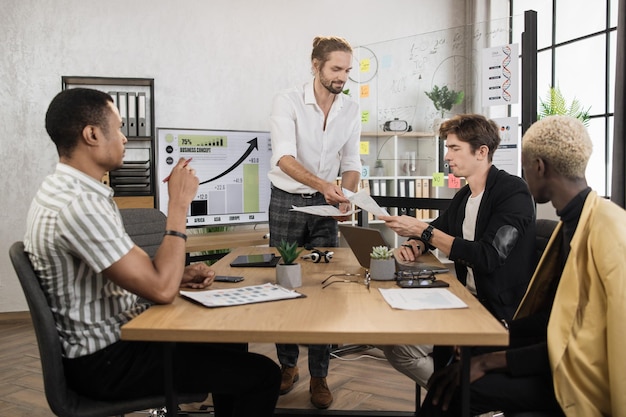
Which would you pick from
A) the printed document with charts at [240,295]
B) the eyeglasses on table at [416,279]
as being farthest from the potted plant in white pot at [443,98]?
the printed document with charts at [240,295]

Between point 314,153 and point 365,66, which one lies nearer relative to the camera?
point 314,153

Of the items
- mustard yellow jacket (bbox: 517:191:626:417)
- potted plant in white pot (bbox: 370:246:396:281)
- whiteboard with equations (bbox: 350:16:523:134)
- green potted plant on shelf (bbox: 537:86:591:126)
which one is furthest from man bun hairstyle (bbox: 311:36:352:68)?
green potted plant on shelf (bbox: 537:86:591:126)

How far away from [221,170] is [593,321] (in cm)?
364

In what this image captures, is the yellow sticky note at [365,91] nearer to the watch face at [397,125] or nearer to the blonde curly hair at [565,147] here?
the watch face at [397,125]

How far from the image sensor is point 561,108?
465 centimetres

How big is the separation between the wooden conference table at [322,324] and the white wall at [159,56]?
349 centimetres

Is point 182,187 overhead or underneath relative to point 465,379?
overhead

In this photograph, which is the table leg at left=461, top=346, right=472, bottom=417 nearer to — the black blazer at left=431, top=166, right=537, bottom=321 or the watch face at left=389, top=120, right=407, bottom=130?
the black blazer at left=431, top=166, right=537, bottom=321

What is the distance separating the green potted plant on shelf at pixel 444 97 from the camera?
3670 millimetres

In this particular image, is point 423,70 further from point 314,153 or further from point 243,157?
point 243,157

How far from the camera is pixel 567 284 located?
4.40 ft

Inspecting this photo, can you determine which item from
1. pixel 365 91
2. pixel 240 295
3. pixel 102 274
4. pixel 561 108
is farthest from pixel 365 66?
pixel 102 274

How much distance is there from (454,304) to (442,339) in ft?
0.87

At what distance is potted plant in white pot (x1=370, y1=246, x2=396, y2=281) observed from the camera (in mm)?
1843
